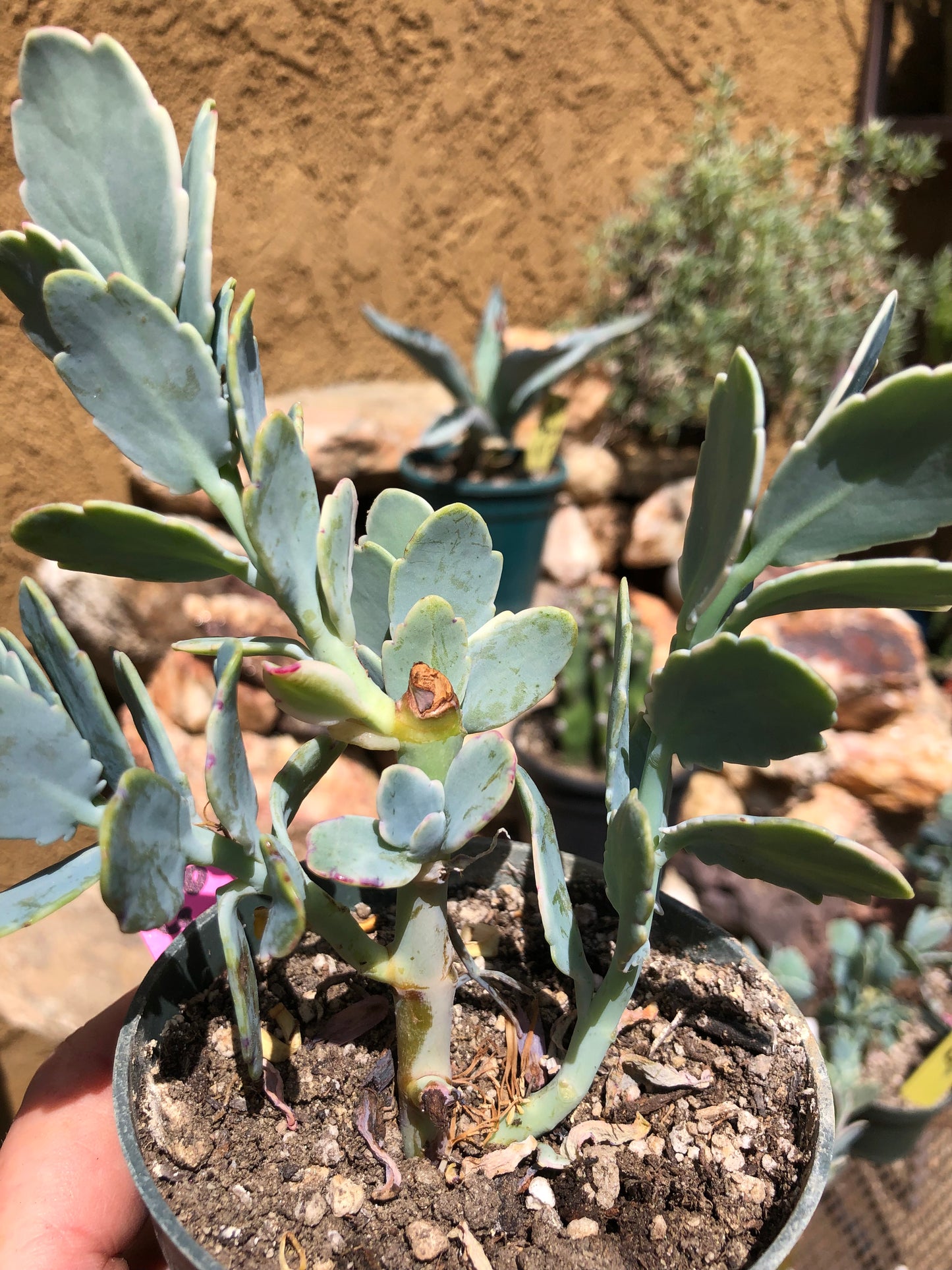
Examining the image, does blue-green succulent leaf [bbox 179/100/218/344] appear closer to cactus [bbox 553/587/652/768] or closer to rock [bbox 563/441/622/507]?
cactus [bbox 553/587/652/768]

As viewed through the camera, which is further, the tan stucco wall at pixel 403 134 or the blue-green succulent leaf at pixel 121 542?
the tan stucco wall at pixel 403 134

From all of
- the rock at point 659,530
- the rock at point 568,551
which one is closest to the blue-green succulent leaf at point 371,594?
the rock at point 568,551

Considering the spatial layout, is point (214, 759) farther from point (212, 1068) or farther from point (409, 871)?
point (212, 1068)

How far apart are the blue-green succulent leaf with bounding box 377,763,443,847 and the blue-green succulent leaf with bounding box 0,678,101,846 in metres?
0.15

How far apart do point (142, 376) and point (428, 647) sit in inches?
7.6

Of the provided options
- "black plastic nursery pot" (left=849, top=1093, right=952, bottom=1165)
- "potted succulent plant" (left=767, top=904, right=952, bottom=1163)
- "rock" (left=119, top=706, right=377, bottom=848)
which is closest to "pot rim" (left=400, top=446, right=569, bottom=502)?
"rock" (left=119, top=706, right=377, bottom=848)

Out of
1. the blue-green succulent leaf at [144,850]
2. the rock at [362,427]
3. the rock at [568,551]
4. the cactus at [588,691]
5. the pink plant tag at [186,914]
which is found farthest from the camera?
the rock at [568,551]

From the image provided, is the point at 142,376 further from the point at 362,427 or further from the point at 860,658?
the point at 860,658

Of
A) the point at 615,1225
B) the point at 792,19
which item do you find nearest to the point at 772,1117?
the point at 615,1225

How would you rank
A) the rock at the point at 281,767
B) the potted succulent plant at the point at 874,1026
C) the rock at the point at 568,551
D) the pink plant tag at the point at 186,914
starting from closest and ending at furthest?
the pink plant tag at the point at 186,914
the potted succulent plant at the point at 874,1026
the rock at the point at 281,767
the rock at the point at 568,551

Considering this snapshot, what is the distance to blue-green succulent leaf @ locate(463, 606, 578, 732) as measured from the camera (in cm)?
49

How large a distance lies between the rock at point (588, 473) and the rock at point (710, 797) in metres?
0.85

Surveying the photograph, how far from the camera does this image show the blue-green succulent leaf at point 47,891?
0.43 meters

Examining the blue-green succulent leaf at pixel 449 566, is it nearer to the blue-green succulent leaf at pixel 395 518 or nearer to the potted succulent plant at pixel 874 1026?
the blue-green succulent leaf at pixel 395 518
